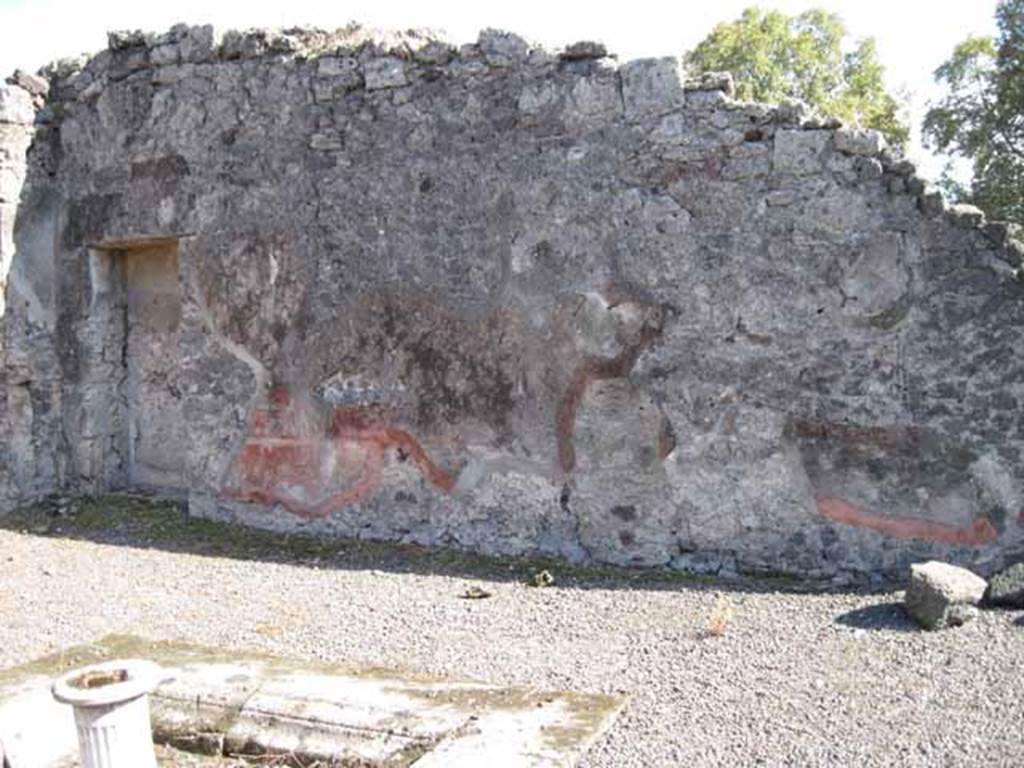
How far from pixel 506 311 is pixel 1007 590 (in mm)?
2538

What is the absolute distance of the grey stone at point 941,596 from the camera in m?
4.11

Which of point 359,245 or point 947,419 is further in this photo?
point 359,245

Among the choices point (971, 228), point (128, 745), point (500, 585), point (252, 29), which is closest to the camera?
point (128, 745)

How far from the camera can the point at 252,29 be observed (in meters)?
6.15

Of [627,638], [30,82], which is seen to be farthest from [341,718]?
[30,82]

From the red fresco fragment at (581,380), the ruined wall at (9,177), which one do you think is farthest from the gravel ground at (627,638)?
the ruined wall at (9,177)

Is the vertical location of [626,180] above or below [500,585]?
above

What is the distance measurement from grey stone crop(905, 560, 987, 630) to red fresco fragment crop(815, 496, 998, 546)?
359 millimetres

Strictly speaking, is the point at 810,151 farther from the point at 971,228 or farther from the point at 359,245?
the point at 359,245

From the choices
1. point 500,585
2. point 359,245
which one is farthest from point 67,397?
point 500,585

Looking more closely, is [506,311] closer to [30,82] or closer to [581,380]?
[581,380]

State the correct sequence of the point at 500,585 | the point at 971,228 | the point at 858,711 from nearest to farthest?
the point at 858,711, the point at 971,228, the point at 500,585

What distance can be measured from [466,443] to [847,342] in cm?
191

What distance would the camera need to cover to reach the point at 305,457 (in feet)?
19.8
